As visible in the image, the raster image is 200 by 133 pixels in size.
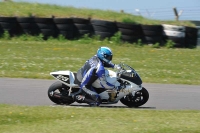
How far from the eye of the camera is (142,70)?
15.4 metres

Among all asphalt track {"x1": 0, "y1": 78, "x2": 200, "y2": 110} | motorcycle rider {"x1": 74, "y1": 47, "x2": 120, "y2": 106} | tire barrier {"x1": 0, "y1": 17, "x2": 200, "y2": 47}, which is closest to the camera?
motorcycle rider {"x1": 74, "y1": 47, "x2": 120, "y2": 106}

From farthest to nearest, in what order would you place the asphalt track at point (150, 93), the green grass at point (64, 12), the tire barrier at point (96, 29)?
the green grass at point (64, 12), the tire barrier at point (96, 29), the asphalt track at point (150, 93)

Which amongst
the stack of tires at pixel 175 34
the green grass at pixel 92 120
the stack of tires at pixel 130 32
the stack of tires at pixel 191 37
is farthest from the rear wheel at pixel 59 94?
the stack of tires at pixel 191 37

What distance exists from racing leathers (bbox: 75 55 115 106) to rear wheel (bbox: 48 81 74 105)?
0.70ft

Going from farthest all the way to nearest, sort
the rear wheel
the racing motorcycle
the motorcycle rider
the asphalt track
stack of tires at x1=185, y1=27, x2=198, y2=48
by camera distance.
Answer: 1. stack of tires at x1=185, y1=27, x2=198, y2=48
2. the asphalt track
3. the rear wheel
4. the racing motorcycle
5. the motorcycle rider

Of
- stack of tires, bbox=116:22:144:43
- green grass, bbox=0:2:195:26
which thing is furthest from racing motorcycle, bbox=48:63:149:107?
green grass, bbox=0:2:195:26

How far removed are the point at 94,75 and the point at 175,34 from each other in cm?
1116

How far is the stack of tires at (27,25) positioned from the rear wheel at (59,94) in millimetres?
10712

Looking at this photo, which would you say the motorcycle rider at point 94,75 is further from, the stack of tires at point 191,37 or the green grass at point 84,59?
the stack of tires at point 191,37

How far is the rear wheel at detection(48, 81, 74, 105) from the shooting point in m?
10.1

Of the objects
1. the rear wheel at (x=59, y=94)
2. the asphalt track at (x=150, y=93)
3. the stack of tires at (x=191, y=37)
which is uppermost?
the stack of tires at (x=191, y=37)

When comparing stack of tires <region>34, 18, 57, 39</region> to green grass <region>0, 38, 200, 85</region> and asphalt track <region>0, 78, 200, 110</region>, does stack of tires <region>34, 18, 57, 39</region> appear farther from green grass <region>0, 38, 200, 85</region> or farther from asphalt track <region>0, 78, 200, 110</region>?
asphalt track <region>0, 78, 200, 110</region>

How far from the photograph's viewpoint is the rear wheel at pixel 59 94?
1015 centimetres

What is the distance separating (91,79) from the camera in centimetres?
998
